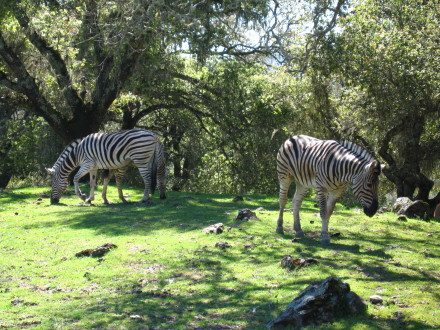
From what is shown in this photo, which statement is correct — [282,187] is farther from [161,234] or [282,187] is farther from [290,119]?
[290,119]

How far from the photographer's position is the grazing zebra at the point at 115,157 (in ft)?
62.3

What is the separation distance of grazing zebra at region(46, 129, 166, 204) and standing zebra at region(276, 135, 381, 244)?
23.1 feet

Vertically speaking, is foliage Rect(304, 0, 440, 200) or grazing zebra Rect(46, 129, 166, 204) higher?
foliage Rect(304, 0, 440, 200)

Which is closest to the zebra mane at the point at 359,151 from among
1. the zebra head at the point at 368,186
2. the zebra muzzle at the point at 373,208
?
the zebra head at the point at 368,186

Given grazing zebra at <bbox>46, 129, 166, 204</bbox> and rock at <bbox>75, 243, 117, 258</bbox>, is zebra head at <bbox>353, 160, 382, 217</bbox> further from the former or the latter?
grazing zebra at <bbox>46, 129, 166, 204</bbox>

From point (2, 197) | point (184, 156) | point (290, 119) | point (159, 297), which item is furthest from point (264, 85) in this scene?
point (159, 297)

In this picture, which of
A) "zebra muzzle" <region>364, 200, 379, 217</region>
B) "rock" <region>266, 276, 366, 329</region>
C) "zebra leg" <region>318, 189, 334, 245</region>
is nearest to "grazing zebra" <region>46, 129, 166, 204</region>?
"zebra leg" <region>318, 189, 334, 245</region>

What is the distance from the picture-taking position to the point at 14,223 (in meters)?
15.7

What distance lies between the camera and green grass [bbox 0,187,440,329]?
757 cm

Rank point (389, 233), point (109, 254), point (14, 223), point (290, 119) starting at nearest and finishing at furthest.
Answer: point (109, 254), point (389, 233), point (14, 223), point (290, 119)

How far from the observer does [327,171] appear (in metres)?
11.7

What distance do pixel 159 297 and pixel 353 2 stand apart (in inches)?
477

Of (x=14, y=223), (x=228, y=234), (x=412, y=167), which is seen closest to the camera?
(x=228, y=234)

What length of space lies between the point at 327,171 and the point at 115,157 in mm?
9650
